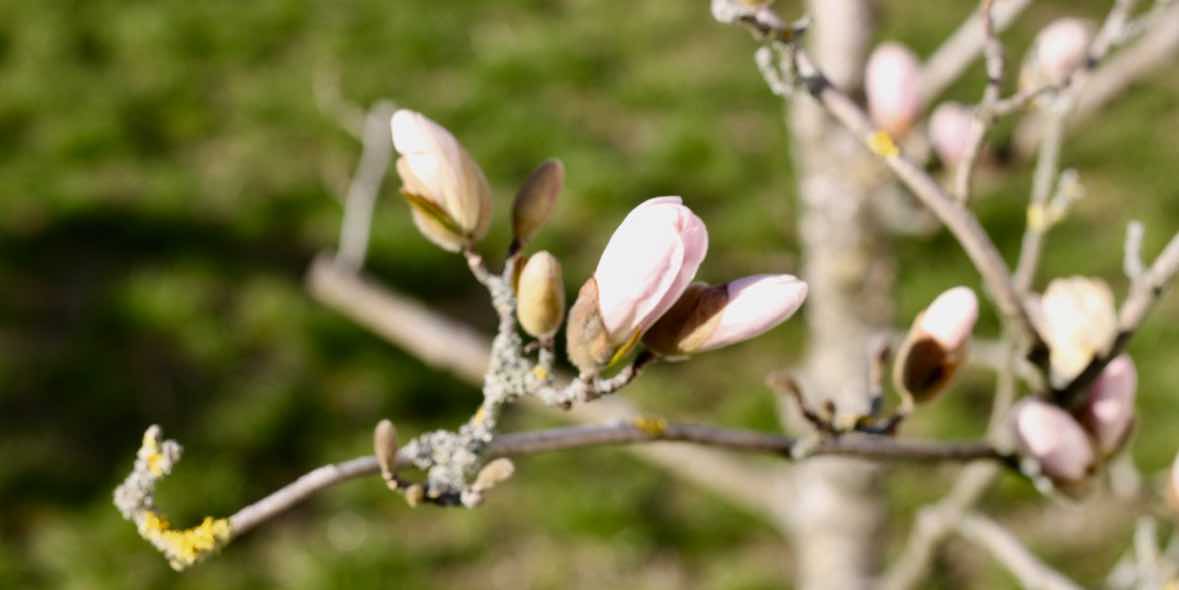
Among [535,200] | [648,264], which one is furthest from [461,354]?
[648,264]

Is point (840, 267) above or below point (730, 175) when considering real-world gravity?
below

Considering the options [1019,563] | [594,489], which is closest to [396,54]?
[594,489]

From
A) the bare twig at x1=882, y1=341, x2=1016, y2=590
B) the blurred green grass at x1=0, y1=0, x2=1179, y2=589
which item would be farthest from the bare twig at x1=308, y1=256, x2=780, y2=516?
the blurred green grass at x1=0, y1=0, x2=1179, y2=589

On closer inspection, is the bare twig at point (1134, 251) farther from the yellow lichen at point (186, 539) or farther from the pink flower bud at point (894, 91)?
the yellow lichen at point (186, 539)

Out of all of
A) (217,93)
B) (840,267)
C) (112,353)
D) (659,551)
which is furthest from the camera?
(217,93)

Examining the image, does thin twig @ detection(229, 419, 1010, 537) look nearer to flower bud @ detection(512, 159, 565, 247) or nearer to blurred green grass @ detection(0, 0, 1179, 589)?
flower bud @ detection(512, 159, 565, 247)

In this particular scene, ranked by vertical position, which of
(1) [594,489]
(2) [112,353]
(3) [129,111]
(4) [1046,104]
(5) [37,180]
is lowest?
(4) [1046,104]

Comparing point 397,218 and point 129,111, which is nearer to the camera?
point 397,218

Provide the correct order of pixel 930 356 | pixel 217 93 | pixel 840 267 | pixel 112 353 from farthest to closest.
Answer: pixel 217 93
pixel 112 353
pixel 840 267
pixel 930 356

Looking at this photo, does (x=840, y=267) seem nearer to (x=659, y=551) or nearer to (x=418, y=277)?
(x=659, y=551)
